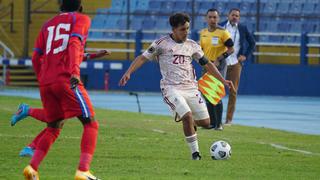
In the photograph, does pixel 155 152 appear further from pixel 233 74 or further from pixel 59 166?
pixel 233 74

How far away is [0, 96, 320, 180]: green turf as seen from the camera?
11.1 m

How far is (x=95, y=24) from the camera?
38250 millimetres

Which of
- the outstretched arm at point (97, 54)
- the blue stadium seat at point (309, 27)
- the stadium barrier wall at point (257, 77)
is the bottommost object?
the stadium barrier wall at point (257, 77)

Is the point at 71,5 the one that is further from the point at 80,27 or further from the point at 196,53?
the point at 196,53

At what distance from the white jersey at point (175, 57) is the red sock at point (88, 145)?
3.40m

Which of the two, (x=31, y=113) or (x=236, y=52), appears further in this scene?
(x=236, y=52)

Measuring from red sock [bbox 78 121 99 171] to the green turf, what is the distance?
69 centimetres

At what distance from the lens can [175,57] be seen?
13312 millimetres

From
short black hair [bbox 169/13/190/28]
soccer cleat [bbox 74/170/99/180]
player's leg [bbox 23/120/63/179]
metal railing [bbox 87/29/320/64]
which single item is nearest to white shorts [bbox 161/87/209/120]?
short black hair [bbox 169/13/190/28]

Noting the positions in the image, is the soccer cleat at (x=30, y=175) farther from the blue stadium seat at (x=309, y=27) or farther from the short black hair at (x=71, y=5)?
the blue stadium seat at (x=309, y=27)

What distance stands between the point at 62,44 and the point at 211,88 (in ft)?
25.9

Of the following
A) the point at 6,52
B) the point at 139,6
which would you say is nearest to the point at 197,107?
the point at 139,6

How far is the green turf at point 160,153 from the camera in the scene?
11117 mm

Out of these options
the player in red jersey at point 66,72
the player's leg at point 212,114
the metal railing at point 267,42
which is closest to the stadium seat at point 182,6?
the metal railing at point 267,42
